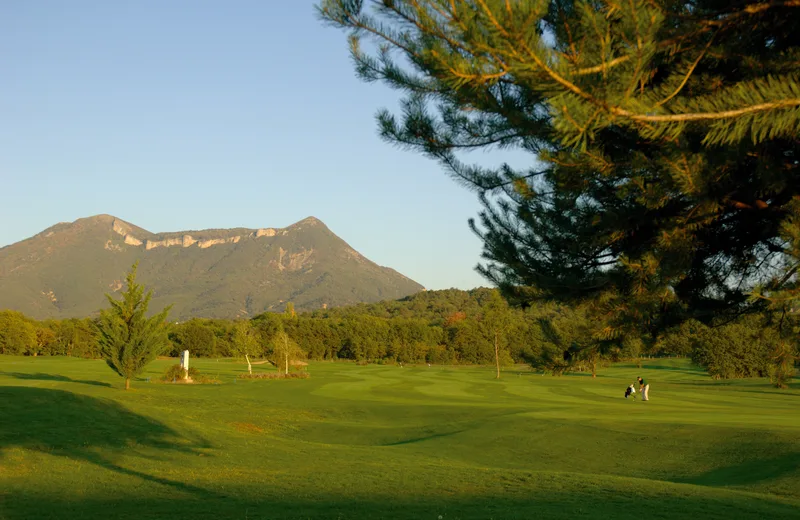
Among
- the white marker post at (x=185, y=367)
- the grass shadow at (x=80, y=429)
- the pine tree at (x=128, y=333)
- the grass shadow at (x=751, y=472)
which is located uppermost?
the pine tree at (x=128, y=333)

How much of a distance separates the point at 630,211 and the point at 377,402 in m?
32.5

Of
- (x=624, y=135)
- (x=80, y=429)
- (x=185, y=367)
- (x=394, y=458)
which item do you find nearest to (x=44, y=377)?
(x=185, y=367)

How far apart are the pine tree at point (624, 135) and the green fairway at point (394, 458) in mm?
6856

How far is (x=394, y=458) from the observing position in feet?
63.8

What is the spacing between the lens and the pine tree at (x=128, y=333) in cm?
3656

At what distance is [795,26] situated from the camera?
15.2ft

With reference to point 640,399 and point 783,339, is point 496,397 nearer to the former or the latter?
point 640,399

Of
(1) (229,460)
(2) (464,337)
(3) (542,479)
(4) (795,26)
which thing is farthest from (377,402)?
(2) (464,337)

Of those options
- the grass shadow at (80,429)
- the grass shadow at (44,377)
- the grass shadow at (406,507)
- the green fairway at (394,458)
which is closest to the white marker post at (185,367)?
the grass shadow at (44,377)

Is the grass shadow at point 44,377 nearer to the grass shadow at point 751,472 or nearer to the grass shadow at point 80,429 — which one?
the grass shadow at point 80,429

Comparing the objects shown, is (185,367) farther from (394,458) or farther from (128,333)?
(394,458)

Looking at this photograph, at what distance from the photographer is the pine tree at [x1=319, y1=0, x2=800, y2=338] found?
3.63 metres

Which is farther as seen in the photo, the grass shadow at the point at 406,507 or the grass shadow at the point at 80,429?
the grass shadow at the point at 80,429

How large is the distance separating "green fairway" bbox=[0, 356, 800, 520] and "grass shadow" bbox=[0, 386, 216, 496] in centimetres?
7
